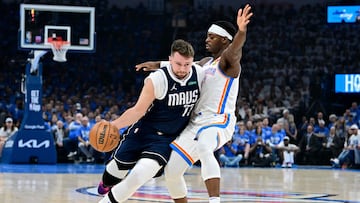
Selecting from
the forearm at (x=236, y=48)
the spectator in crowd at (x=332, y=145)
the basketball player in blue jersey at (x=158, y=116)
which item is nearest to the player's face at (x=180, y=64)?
the basketball player in blue jersey at (x=158, y=116)

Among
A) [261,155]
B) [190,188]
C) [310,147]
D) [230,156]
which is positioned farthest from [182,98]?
[310,147]

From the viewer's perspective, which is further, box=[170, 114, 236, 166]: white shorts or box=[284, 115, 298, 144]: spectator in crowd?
box=[284, 115, 298, 144]: spectator in crowd

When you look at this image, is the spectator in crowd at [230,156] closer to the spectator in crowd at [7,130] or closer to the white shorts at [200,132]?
the spectator in crowd at [7,130]

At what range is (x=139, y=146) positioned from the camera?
21.2 feet

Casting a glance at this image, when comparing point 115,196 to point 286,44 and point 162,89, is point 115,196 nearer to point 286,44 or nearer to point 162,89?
point 162,89

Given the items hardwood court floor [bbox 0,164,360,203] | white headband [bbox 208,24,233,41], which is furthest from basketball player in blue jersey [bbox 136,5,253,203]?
hardwood court floor [bbox 0,164,360,203]

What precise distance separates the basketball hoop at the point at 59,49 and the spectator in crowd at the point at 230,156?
4524 mm

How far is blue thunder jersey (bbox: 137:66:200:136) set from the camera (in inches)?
252

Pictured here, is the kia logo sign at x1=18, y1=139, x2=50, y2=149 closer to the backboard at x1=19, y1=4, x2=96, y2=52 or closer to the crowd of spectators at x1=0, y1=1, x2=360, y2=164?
the backboard at x1=19, y1=4, x2=96, y2=52

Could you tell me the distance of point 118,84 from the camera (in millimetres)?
26062

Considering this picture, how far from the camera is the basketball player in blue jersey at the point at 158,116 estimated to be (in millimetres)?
6234

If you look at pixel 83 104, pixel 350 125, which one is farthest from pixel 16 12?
pixel 350 125

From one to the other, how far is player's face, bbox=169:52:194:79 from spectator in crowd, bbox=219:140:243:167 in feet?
39.6

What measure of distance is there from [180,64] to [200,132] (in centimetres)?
68
